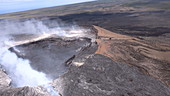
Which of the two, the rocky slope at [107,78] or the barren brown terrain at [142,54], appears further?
the barren brown terrain at [142,54]

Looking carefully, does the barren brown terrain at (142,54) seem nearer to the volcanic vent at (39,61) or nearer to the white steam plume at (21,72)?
the volcanic vent at (39,61)

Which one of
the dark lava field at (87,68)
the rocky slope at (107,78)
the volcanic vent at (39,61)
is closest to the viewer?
the rocky slope at (107,78)

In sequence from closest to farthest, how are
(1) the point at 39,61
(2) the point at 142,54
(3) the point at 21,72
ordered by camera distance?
(3) the point at 21,72 < (1) the point at 39,61 < (2) the point at 142,54

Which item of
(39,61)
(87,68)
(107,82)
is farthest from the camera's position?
(39,61)

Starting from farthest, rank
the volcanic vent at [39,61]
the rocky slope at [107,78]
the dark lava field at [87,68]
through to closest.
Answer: the volcanic vent at [39,61] → the dark lava field at [87,68] → the rocky slope at [107,78]

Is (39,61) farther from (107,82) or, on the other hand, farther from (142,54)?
(142,54)

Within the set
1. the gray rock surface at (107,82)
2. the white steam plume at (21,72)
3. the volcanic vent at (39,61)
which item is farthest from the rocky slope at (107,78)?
the white steam plume at (21,72)

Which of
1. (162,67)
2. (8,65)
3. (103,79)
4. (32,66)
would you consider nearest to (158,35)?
(162,67)

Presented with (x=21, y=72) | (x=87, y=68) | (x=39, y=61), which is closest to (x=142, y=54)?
(x=87, y=68)

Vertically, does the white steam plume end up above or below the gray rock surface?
below

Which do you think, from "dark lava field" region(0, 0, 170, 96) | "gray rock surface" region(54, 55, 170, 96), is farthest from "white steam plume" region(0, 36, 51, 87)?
"gray rock surface" region(54, 55, 170, 96)

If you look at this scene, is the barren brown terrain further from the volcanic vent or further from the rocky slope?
the volcanic vent

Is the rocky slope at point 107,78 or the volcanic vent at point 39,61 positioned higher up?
the rocky slope at point 107,78
